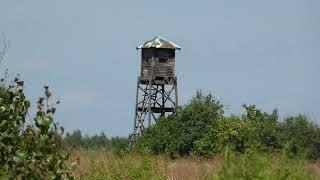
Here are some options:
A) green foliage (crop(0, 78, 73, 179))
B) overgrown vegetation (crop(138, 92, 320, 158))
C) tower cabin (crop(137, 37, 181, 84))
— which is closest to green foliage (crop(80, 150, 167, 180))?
green foliage (crop(0, 78, 73, 179))

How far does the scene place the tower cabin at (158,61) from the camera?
49.2m

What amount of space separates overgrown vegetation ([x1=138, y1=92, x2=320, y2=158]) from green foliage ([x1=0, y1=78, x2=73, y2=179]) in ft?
122

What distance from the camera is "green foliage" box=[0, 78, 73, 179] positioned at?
7316 millimetres

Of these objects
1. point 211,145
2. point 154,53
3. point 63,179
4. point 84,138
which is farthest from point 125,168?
point 84,138

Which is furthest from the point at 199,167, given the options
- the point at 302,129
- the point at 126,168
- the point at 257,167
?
the point at 302,129

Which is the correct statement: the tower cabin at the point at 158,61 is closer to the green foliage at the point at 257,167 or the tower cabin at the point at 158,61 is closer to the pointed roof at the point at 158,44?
the pointed roof at the point at 158,44

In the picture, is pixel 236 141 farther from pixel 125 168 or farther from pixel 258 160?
pixel 258 160

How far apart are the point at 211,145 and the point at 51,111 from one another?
127ft

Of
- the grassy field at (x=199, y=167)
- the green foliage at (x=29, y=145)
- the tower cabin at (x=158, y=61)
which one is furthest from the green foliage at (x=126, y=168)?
the tower cabin at (x=158, y=61)

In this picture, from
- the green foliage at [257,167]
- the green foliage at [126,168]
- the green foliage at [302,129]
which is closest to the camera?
the green foliage at [257,167]

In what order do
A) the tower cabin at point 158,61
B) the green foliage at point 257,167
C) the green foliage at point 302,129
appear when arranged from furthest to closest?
the tower cabin at point 158,61, the green foliage at point 302,129, the green foliage at point 257,167

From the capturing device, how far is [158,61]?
49.8 metres

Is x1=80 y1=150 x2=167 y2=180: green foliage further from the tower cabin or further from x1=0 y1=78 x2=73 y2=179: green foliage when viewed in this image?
the tower cabin

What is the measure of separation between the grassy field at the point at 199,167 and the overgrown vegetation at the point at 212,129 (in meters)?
30.9
